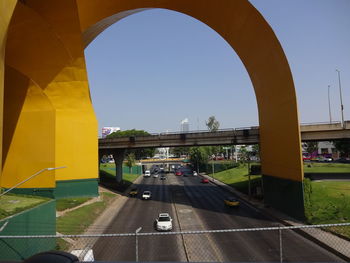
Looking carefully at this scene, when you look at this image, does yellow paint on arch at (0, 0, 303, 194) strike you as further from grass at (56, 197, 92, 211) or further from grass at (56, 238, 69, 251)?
grass at (56, 238, 69, 251)

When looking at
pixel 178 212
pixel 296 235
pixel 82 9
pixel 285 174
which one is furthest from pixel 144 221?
pixel 82 9

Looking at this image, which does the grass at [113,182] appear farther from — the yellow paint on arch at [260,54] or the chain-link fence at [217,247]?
the chain-link fence at [217,247]

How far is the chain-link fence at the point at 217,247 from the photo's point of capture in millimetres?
14295

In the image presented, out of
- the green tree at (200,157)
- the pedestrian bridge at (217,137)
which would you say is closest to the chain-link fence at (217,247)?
the pedestrian bridge at (217,137)

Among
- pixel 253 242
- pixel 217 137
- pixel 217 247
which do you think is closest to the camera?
pixel 217 247

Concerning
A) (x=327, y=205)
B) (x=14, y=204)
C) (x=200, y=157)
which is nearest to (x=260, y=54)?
(x=327, y=205)

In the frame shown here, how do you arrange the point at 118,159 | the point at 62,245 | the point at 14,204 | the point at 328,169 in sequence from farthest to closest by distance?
the point at 118,159
the point at 328,169
the point at 62,245
the point at 14,204

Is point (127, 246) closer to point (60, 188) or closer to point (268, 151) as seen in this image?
point (60, 188)

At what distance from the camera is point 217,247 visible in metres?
16.6

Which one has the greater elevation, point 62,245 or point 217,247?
point 62,245

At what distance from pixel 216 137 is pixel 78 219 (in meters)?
25.5

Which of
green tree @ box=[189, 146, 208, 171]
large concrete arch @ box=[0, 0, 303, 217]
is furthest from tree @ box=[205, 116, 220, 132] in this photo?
large concrete arch @ box=[0, 0, 303, 217]

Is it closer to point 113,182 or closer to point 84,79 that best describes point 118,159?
point 113,182

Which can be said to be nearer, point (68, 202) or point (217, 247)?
point (217, 247)
